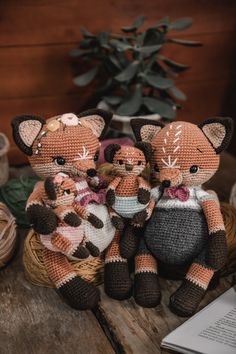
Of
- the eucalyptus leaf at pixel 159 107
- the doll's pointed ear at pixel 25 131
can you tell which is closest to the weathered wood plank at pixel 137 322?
the doll's pointed ear at pixel 25 131

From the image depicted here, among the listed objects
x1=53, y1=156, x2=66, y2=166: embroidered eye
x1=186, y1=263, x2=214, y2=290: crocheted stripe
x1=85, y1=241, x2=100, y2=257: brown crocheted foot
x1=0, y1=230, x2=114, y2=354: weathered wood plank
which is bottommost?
x1=0, y1=230, x2=114, y2=354: weathered wood plank

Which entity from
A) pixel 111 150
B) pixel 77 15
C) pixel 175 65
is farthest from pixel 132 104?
pixel 111 150

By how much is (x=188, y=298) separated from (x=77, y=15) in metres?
0.89

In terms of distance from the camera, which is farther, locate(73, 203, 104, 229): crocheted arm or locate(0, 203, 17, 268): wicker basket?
locate(0, 203, 17, 268): wicker basket

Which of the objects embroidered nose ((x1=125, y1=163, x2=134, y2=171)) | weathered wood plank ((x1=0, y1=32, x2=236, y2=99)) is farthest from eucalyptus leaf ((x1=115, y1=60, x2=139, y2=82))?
embroidered nose ((x1=125, y1=163, x2=134, y2=171))

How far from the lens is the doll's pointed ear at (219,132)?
2.47 ft

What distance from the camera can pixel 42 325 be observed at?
777 millimetres

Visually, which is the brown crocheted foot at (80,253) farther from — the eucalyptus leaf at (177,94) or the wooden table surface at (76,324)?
the eucalyptus leaf at (177,94)

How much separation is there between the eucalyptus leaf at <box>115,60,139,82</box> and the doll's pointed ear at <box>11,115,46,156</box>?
0.43 m

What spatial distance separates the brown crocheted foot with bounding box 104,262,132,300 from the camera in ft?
2.60

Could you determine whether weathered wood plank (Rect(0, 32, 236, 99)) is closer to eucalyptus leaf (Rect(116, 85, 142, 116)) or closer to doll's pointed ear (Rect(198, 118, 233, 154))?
eucalyptus leaf (Rect(116, 85, 142, 116))

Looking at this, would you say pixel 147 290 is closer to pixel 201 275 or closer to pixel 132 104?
pixel 201 275

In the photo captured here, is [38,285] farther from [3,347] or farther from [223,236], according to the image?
[223,236]

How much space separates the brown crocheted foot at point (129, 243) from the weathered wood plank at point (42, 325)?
0.43 ft
